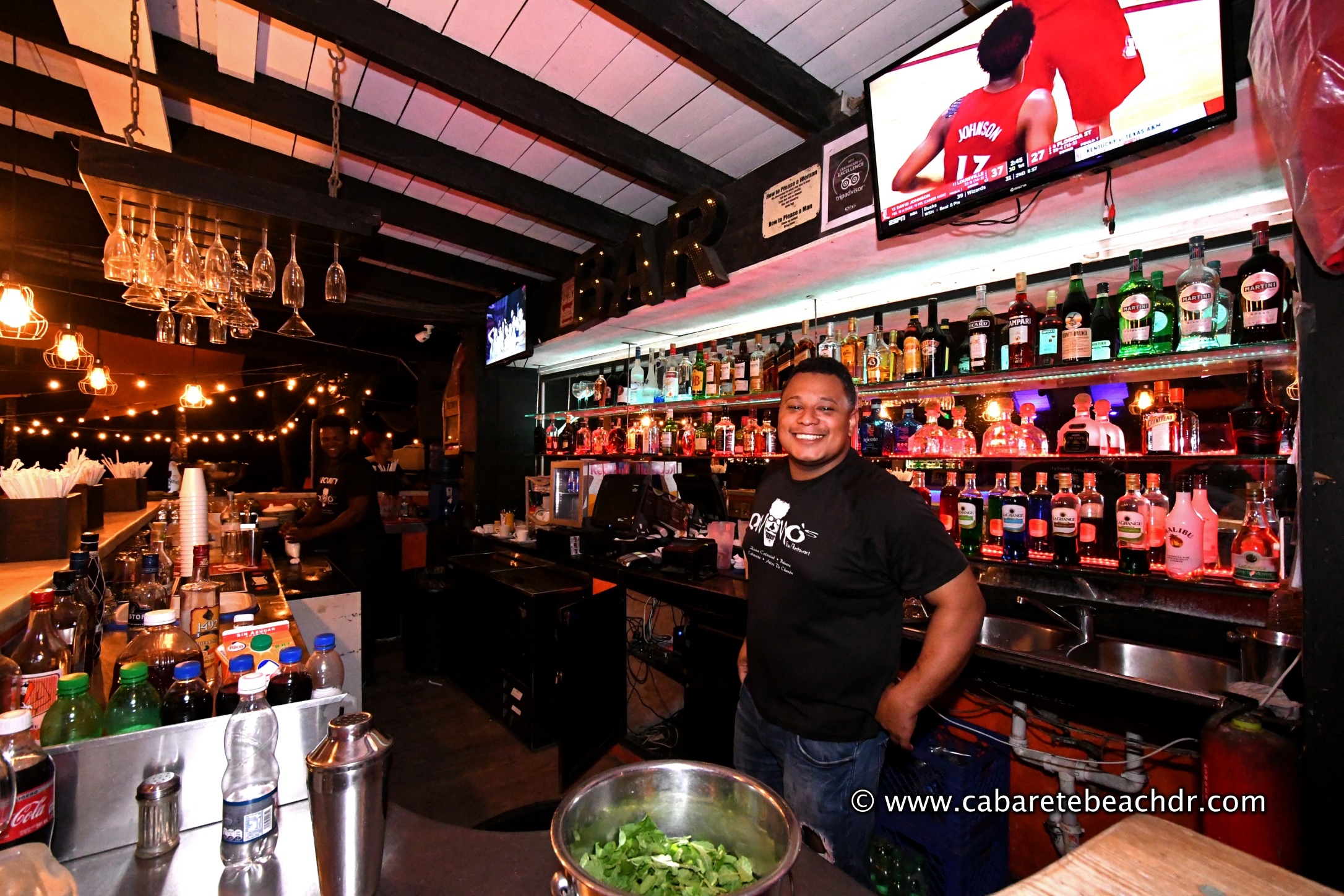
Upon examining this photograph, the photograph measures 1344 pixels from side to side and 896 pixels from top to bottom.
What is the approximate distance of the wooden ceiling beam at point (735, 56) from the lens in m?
2.01

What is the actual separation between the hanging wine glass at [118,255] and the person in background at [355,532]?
2594 mm

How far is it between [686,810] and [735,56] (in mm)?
2452

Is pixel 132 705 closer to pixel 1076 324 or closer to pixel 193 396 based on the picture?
pixel 1076 324

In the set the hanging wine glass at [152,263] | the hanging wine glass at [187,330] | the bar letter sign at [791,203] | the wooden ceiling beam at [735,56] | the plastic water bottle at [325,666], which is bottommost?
A: the plastic water bottle at [325,666]

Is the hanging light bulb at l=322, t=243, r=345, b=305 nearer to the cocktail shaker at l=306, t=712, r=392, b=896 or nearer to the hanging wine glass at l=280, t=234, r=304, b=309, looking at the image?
the hanging wine glass at l=280, t=234, r=304, b=309

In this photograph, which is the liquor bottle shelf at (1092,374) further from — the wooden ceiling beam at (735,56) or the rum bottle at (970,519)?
the wooden ceiling beam at (735,56)

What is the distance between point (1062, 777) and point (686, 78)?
3.28 metres

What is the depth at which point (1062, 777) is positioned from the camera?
2.26 m

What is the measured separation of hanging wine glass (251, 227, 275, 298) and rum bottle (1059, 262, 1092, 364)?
3.32 metres

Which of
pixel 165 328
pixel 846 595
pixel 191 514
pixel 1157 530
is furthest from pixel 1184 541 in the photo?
pixel 165 328

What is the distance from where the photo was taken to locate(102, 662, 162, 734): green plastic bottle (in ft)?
3.89

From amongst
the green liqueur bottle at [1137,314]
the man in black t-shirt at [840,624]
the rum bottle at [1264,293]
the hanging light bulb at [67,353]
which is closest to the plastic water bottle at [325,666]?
the man in black t-shirt at [840,624]

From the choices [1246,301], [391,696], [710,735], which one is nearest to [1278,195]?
[1246,301]

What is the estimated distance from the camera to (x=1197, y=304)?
2.19 meters
